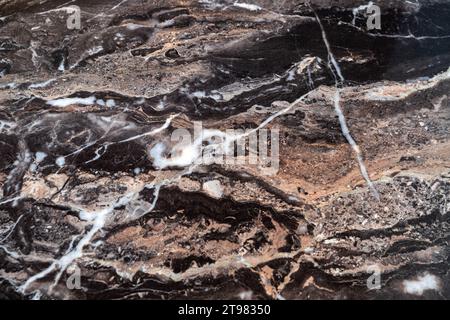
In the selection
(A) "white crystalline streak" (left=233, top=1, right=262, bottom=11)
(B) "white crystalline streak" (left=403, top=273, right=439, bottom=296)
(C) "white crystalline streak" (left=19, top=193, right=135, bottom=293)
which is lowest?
(B) "white crystalline streak" (left=403, top=273, right=439, bottom=296)

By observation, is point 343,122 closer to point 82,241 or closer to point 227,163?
point 227,163

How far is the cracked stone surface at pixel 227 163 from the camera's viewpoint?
2055 mm

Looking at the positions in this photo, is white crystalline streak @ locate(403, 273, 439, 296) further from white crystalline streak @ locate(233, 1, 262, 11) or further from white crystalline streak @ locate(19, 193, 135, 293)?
white crystalline streak @ locate(233, 1, 262, 11)

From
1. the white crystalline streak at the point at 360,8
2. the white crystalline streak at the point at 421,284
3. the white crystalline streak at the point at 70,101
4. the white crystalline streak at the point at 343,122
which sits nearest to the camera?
the white crystalline streak at the point at 421,284

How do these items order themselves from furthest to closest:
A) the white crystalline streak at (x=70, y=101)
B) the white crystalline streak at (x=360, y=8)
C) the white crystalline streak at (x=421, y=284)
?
the white crystalline streak at (x=360, y=8) < the white crystalline streak at (x=70, y=101) < the white crystalline streak at (x=421, y=284)

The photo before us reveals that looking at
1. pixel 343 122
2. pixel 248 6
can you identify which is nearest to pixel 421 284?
pixel 343 122

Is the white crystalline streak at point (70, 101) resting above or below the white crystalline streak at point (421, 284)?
above

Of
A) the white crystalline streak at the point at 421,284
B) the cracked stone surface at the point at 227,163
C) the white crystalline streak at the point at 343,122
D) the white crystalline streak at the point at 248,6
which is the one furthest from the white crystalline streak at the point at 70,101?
the white crystalline streak at the point at 421,284

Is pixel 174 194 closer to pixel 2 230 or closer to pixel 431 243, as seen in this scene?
pixel 2 230

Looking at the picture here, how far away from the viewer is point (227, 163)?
2307mm

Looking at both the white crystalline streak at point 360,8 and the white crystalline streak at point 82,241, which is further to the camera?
the white crystalline streak at point 360,8

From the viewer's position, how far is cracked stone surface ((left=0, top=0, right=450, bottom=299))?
205 centimetres

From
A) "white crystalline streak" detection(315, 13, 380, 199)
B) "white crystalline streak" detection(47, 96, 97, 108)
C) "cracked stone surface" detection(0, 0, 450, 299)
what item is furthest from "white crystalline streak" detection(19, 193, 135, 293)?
"white crystalline streak" detection(315, 13, 380, 199)

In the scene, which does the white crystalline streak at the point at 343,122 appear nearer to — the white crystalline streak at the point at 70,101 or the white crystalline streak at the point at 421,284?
the white crystalline streak at the point at 421,284
